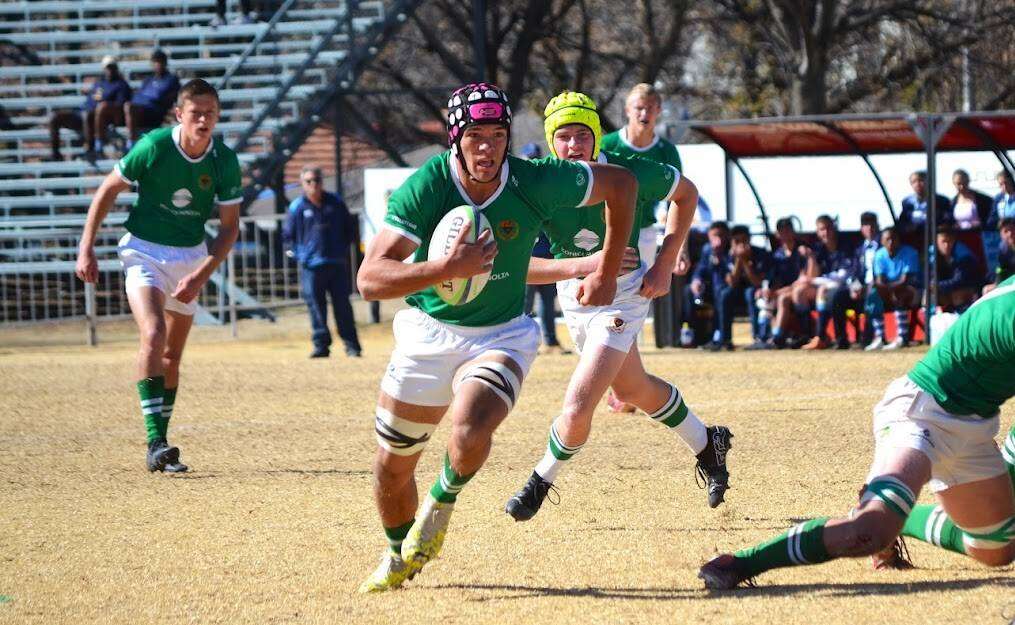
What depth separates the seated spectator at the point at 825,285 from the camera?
1686 centimetres

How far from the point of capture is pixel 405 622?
216 inches

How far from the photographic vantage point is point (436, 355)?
5.86m

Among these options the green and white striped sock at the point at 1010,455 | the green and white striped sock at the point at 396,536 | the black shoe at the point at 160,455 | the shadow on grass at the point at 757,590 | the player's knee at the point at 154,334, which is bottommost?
the black shoe at the point at 160,455

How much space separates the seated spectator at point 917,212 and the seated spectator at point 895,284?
332 mm

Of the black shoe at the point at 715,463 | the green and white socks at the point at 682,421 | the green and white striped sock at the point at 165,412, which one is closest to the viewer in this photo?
the black shoe at the point at 715,463

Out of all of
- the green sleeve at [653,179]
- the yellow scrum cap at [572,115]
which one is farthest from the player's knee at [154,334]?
the green sleeve at [653,179]

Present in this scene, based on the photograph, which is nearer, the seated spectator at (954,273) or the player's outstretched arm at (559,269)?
the player's outstretched arm at (559,269)

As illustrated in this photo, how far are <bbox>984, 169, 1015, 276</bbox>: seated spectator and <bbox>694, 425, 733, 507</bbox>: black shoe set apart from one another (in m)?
10.2

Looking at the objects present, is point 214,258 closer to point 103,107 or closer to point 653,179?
point 653,179

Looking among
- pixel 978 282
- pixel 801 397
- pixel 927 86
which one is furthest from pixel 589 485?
pixel 927 86

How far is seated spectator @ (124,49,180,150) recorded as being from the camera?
23.2m

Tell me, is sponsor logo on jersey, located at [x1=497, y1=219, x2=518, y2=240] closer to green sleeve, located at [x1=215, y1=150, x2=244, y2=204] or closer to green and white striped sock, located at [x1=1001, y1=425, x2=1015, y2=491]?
green and white striped sock, located at [x1=1001, y1=425, x2=1015, y2=491]

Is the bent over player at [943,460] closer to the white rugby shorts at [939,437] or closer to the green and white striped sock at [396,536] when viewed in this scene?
the white rugby shorts at [939,437]

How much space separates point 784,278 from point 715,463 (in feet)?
33.3
